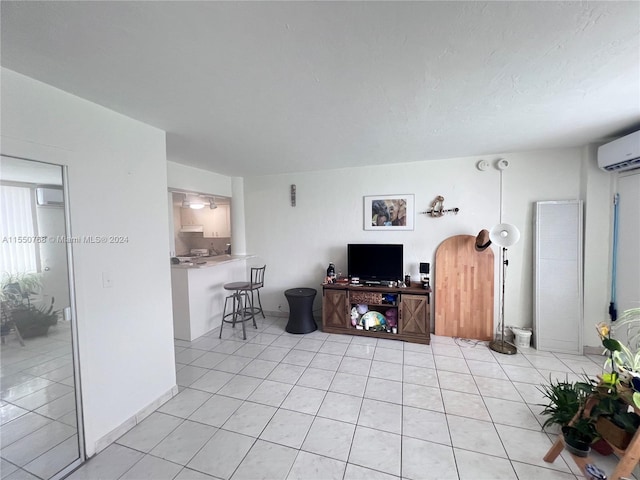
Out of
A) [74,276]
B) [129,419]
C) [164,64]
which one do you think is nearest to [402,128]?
[164,64]

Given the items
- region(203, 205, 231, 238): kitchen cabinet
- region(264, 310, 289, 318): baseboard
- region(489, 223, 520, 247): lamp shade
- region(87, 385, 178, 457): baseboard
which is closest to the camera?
region(87, 385, 178, 457): baseboard

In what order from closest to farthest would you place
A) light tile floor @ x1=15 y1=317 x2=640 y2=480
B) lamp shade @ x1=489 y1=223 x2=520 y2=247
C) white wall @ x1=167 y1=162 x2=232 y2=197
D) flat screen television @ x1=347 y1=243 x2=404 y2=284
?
light tile floor @ x1=15 y1=317 x2=640 y2=480, lamp shade @ x1=489 y1=223 x2=520 y2=247, white wall @ x1=167 y1=162 x2=232 y2=197, flat screen television @ x1=347 y1=243 x2=404 y2=284

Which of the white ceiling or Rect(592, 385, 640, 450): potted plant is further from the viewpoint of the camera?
Rect(592, 385, 640, 450): potted plant

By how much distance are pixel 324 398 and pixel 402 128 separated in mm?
2640

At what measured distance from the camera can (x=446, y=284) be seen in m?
3.61

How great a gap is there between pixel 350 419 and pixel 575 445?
1.44 m

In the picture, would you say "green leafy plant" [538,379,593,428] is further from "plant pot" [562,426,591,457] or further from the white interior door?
the white interior door

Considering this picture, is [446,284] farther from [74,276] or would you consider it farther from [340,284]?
[74,276]

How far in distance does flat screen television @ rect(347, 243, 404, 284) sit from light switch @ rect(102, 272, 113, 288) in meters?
2.84

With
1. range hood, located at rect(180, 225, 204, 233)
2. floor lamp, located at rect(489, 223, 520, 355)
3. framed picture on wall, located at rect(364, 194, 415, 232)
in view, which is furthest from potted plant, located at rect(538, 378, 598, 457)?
range hood, located at rect(180, 225, 204, 233)

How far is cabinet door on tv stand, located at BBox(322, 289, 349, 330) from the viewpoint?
374 centimetres

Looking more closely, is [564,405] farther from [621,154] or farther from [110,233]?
[110,233]

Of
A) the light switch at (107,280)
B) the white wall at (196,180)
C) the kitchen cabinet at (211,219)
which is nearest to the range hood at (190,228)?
the kitchen cabinet at (211,219)

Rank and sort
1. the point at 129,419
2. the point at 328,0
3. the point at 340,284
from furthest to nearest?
the point at 340,284 < the point at 129,419 < the point at 328,0
